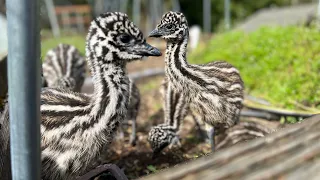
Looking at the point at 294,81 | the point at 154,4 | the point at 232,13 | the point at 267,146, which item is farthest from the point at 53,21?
the point at 267,146

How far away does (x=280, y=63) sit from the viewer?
680cm

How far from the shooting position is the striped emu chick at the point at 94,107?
10.3ft

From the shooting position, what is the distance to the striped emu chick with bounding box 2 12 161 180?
10.3ft

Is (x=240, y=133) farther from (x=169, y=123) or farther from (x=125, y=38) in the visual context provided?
(x=125, y=38)

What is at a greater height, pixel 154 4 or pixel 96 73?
pixel 154 4

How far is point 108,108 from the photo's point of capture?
10.8 feet

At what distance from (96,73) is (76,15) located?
16288 mm

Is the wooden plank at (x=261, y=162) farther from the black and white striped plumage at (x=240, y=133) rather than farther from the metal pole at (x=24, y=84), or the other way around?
the black and white striped plumage at (x=240, y=133)

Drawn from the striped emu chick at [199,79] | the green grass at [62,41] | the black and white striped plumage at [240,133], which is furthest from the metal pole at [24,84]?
the green grass at [62,41]

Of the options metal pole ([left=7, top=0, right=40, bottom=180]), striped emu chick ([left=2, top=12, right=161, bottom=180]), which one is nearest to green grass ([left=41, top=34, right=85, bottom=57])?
striped emu chick ([left=2, top=12, right=161, bottom=180])

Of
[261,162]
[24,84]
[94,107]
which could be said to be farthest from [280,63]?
[24,84]

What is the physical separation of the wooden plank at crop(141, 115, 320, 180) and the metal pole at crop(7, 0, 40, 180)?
1.73 ft

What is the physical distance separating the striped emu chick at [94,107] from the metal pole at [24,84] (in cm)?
102

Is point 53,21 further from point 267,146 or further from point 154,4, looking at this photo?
point 267,146
